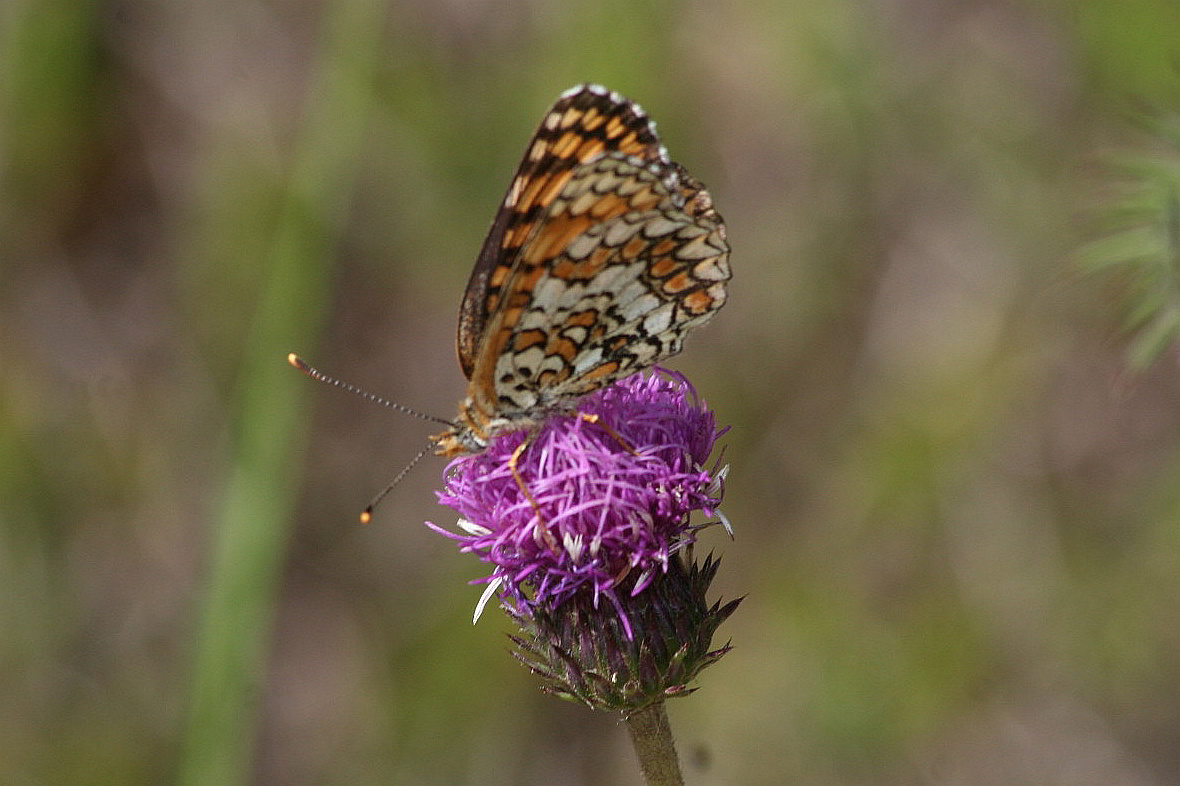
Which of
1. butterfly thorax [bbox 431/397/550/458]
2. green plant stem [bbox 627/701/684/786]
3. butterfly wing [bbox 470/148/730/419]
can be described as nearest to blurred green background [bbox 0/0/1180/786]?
butterfly thorax [bbox 431/397/550/458]

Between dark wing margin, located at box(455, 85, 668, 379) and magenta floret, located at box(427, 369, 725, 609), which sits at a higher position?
dark wing margin, located at box(455, 85, 668, 379)

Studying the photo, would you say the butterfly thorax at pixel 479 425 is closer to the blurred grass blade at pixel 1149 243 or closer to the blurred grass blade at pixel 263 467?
the blurred grass blade at pixel 263 467

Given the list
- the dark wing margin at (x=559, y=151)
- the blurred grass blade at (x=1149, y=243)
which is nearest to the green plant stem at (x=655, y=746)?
the dark wing margin at (x=559, y=151)

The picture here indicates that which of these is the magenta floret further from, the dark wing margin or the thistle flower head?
the dark wing margin

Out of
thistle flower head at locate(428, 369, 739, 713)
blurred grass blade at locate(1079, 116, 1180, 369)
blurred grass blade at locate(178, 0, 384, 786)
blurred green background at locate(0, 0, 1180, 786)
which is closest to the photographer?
thistle flower head at locate(428, 369, 739, 713)

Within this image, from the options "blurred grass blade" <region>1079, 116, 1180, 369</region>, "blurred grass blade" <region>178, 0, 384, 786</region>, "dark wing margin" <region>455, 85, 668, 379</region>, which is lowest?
"blurred grass blade" <region>178, 0, 384, 786</region>

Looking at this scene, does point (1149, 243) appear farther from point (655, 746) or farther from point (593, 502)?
point (655, 746)

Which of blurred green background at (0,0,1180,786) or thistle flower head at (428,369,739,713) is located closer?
thistle flower head at (428,369,739,713)

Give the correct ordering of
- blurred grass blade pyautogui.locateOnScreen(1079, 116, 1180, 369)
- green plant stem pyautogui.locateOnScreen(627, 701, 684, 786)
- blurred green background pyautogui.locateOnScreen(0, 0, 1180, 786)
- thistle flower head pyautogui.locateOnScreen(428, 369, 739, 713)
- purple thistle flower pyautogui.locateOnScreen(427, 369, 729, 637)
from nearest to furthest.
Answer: green plant stem pyautogui.locateOnScreen(627, 701, 684, 786) < thistle flower head pyautogui.locateOnScreen(428, 369, 739, 713) < purple thistle flower pyautogui.locateOnScreen(427, 369, 729, 637) < blurred grass blade pyautogui.locateOnScreen(1079, 116, 1180, 369) < blurred green background pyautogui.locateOnScreen(0, 0, 1180, 786)
